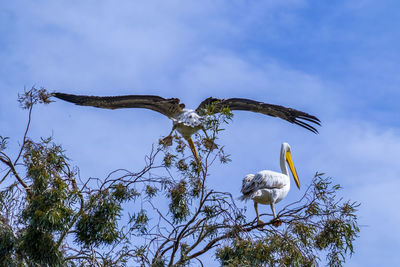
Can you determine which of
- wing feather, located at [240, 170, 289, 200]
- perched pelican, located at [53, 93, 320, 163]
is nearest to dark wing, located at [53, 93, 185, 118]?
perched pelican, located at [53, 93, 320, 163]

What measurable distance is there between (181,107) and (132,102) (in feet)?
3.01

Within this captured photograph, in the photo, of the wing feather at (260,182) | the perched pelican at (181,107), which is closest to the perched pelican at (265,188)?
the wing feather at (260,182)

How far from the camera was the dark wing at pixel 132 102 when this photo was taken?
14.1m

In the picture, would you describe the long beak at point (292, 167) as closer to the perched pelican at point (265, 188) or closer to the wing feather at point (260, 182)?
the perched pelican at point (265, 188)

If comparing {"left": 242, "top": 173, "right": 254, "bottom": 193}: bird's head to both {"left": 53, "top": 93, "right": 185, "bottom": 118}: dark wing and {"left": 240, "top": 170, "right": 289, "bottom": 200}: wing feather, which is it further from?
{"left": 53, "top": 93, "right": 185, "bottom": 118}: dark wing

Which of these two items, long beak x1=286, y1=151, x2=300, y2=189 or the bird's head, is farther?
long beak x1=286, y1=151, x2=300, y2=189

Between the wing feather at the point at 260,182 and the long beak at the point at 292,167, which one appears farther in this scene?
the long beak at the point at 292,167

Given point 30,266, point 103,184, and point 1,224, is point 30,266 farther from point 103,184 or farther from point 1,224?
point 103,184

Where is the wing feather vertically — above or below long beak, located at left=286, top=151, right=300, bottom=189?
below

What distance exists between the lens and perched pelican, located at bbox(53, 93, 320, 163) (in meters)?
14.0

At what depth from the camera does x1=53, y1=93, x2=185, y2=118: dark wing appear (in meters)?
14.1

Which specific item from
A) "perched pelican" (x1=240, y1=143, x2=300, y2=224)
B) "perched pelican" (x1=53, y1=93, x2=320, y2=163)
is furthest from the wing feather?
"perched pelican" (x1=53, y1=93, x2=320, y2=163)

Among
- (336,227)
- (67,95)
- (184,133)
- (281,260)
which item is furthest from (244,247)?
(67,95)

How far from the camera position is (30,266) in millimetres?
10234
